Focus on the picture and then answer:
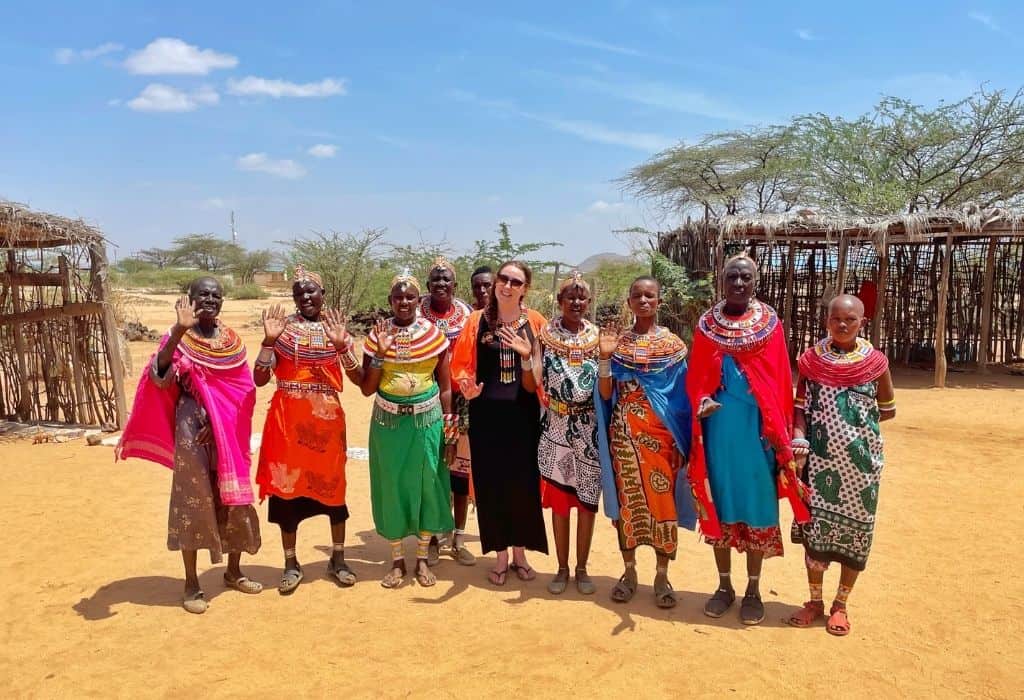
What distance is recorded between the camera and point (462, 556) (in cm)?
455

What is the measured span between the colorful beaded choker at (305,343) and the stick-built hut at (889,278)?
9151mm

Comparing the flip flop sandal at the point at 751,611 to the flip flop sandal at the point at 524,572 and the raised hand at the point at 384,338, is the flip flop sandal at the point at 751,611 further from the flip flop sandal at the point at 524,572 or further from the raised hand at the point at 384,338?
the raised hand at the point at 384,338

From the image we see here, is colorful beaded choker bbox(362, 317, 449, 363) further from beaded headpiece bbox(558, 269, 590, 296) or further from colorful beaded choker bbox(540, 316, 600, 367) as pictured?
beaded headpiece bbox(558, 269, 590, 296)

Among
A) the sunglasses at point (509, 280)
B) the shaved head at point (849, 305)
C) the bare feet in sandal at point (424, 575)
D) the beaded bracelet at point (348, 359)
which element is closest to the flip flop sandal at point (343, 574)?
the bare feet in sandal at point (424, 575)

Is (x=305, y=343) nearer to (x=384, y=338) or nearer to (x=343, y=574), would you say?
(x=384, y=338)

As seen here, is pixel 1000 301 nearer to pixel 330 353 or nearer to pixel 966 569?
pixel 966 569

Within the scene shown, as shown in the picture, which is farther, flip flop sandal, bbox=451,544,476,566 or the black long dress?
flip flop sandal, bbox=451,544,476,566

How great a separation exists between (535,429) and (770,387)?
1.25 meters

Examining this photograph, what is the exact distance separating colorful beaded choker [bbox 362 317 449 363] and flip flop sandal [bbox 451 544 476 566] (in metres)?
1.35

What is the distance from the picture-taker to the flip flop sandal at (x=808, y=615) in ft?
11.8

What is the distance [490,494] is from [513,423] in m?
0.43

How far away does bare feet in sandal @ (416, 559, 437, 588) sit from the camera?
4.15m

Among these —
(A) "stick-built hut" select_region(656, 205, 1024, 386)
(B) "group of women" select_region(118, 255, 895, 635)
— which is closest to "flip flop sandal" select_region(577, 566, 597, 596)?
(B) "group of women" select_region(118, 255, 895, 635)

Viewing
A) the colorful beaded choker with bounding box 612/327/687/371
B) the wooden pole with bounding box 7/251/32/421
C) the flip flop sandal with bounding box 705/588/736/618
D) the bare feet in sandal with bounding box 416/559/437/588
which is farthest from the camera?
the wooden pole with bounding box 7/251/32/421
